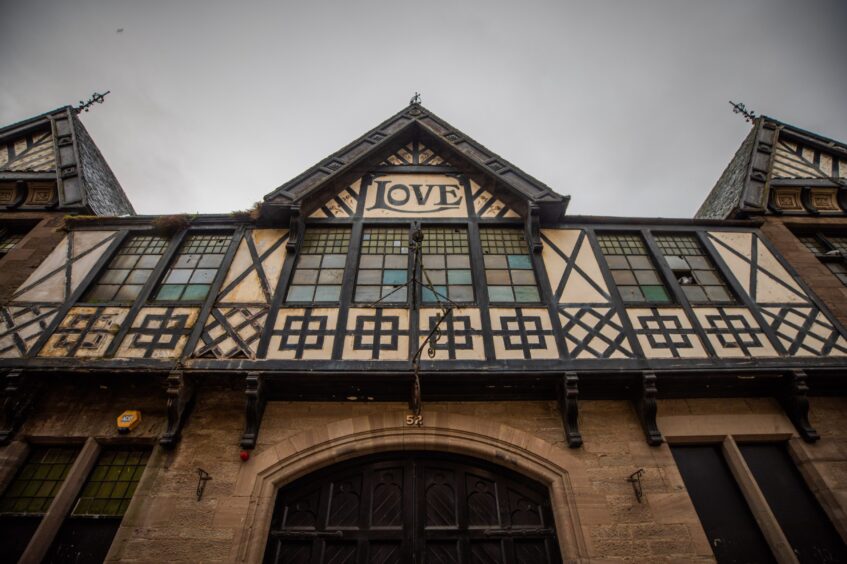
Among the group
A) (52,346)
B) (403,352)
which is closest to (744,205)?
(403,352)

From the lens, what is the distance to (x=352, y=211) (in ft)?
26.2

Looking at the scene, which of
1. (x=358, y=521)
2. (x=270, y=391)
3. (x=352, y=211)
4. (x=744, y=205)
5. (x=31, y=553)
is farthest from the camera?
(x=744, y=205)

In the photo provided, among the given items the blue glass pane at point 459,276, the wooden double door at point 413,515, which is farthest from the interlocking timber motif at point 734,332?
the blue glass pane at point 459,276

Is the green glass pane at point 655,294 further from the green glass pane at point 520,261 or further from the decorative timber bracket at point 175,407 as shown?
the decorative timber bracket at point 175,407

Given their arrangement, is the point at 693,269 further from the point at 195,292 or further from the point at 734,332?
the point at 195,292

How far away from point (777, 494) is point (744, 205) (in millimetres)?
5961

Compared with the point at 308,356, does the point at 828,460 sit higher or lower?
lower

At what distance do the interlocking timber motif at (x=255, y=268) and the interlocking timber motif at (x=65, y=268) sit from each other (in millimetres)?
2724

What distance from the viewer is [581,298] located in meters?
6.61

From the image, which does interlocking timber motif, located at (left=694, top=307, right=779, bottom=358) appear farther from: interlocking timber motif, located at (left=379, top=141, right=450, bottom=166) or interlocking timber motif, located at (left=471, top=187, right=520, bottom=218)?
interlocking timber motif, located at (left=379, top=141, right=450, bottom=166)

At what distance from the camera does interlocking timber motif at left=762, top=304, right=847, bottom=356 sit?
20.4 feet

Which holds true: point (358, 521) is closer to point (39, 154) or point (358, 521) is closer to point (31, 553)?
point (31, 553)

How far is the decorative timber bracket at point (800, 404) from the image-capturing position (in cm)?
558

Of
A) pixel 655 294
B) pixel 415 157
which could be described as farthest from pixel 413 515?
pixel 415 157
